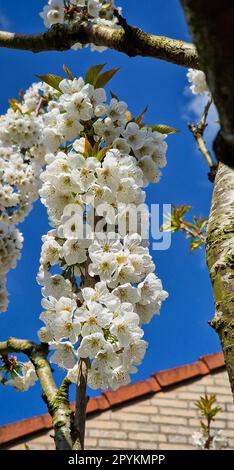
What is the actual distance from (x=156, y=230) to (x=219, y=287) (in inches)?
22.6

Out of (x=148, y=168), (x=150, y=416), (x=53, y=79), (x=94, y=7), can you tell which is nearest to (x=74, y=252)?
(x=148, y=168)

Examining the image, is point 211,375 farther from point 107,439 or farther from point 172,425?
point 107,439

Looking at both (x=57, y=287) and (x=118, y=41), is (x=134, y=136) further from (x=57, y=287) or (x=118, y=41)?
(x=57, y=287)

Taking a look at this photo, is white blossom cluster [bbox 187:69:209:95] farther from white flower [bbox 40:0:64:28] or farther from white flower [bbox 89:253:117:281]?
white flower [bbox 89:253:117:281]

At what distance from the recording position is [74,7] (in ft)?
10.6

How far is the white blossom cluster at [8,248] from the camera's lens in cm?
534

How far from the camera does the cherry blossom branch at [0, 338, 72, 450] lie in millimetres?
1649

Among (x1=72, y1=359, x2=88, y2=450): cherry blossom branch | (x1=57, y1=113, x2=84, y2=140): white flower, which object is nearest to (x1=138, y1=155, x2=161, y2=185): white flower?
(x1=57, y1=113, x2=84, y2=140): white flower

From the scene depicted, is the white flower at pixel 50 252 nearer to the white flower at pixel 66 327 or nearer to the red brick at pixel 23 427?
the white flower at pixel 66 327

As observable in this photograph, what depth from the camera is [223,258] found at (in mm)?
1653

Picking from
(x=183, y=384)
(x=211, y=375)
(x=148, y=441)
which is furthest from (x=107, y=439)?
(x=211, y=375)

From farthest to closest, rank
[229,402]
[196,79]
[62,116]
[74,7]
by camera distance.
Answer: [229,402] < [196,79] < [74,7] < [62,116]

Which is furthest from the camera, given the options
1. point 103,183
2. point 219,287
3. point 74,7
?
point 74,7

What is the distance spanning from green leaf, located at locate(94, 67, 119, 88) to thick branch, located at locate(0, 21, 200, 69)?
1.16 feet
